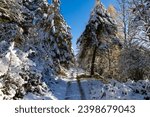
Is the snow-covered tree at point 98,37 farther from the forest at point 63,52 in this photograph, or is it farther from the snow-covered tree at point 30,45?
the snow-covered tree at point 30,45

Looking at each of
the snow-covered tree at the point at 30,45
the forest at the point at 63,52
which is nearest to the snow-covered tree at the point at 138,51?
the forest at the point at 63,52

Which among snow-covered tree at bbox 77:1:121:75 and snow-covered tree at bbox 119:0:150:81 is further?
snow-covered tree at bbox 77:1:121:75

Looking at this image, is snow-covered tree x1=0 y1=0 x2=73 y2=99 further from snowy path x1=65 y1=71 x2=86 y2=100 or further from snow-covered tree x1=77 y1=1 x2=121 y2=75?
snow-covered tree x1=77 y1=1 x2=121 y2=75

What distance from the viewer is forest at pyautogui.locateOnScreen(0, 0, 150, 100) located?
678 inches

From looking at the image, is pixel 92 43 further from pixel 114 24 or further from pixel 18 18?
pixel 18 18

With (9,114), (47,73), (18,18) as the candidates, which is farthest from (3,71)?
(47,73)

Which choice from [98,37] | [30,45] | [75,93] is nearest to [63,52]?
[98,37]

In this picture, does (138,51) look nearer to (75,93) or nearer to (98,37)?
Answer: (75,93)

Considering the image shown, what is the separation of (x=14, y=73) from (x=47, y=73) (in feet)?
37.2

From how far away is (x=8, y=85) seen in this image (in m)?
15.7

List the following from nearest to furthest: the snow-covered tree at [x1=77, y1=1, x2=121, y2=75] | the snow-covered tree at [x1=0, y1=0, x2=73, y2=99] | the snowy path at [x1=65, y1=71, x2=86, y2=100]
Answer: the snow-covered tree at [x1=0, y1=0, x2=73, y2=99], the snowy path at [x1=65, y1=71, x2=86, y2=100], the snow-covered tree at [x1=77, y1=1, x2=121, y2=75]

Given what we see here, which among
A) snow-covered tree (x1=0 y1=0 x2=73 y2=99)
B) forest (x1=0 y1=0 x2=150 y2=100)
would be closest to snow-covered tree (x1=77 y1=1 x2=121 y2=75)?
forest (x1=0 y1=0 x2=150 y2=100)

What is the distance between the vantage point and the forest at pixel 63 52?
17.2 metres

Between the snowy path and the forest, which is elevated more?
the forest
